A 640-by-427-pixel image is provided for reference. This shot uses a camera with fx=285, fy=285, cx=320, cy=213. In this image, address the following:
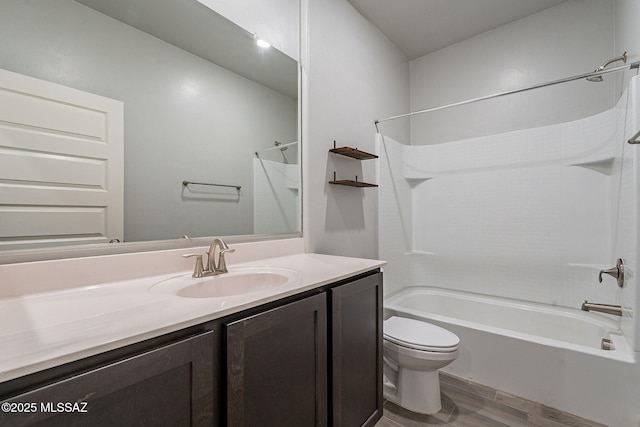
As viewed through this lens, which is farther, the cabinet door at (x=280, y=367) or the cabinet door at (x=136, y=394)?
the cabinet door at (x=280, y=367)

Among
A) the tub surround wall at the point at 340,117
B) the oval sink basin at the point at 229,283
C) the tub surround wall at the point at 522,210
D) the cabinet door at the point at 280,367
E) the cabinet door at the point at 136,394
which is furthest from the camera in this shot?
the tub surround wall at the point at 522,210

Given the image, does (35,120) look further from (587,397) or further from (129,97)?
(587,397)

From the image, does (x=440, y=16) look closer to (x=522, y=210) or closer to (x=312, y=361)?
(x=522, y=210)

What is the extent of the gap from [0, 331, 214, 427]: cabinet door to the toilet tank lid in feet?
3.91

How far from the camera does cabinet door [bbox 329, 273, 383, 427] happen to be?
3.67ft

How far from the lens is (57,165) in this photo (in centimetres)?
95

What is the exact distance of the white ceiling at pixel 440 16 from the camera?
7.28 feet

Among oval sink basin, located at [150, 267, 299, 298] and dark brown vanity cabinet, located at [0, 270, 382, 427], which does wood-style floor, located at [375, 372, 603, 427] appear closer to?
dark brown vanity cabinet, located at [0, 270, 382, 427]

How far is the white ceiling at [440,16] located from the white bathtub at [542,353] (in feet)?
7.67

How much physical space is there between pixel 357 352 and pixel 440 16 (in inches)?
104

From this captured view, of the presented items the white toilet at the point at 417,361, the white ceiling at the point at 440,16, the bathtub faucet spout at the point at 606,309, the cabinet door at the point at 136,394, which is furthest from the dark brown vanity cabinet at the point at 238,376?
the white ceiling at the point at 440,16

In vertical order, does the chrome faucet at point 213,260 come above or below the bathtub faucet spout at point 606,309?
above

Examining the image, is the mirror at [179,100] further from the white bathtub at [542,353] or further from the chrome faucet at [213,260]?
the white bathtub at [542,353]

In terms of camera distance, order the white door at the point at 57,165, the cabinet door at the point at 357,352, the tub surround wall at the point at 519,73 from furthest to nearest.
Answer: the tub surround wall at the point at 519,73 < the cabinet door at the point at 357,352 < the white door at the point at 57,165
